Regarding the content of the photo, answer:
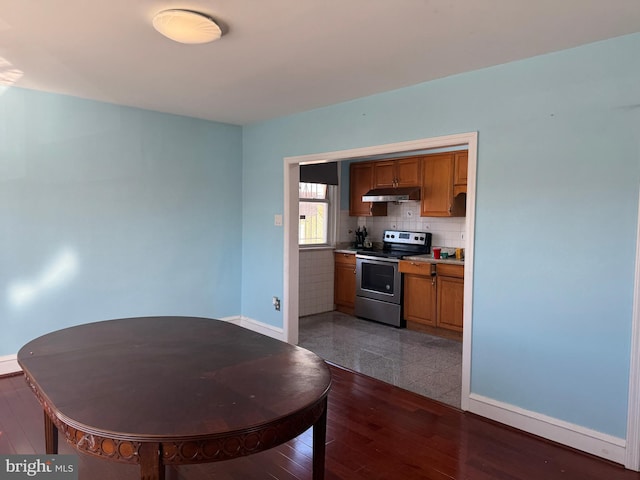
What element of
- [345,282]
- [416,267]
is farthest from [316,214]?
[416,267]

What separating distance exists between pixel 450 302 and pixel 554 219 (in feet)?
7.37

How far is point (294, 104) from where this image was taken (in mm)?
3773

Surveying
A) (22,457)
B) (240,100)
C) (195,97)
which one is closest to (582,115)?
(240,100)

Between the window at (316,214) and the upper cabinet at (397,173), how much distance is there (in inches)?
25.9

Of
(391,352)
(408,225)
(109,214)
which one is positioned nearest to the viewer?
(109,214)

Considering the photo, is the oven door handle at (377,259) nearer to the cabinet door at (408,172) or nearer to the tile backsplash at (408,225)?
the tile backsplash at (408,225)

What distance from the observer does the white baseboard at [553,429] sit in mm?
2340

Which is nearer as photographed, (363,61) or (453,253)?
(363,61)

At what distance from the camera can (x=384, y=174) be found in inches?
221

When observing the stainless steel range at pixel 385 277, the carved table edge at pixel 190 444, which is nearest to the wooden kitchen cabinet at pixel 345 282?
the stainless steel range at pixel 385 277

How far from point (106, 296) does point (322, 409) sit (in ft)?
9.80

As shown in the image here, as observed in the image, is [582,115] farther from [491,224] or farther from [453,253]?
[453,253]

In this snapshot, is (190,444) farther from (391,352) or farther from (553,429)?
(391,352)

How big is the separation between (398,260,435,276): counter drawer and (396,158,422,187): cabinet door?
996 millimetres
